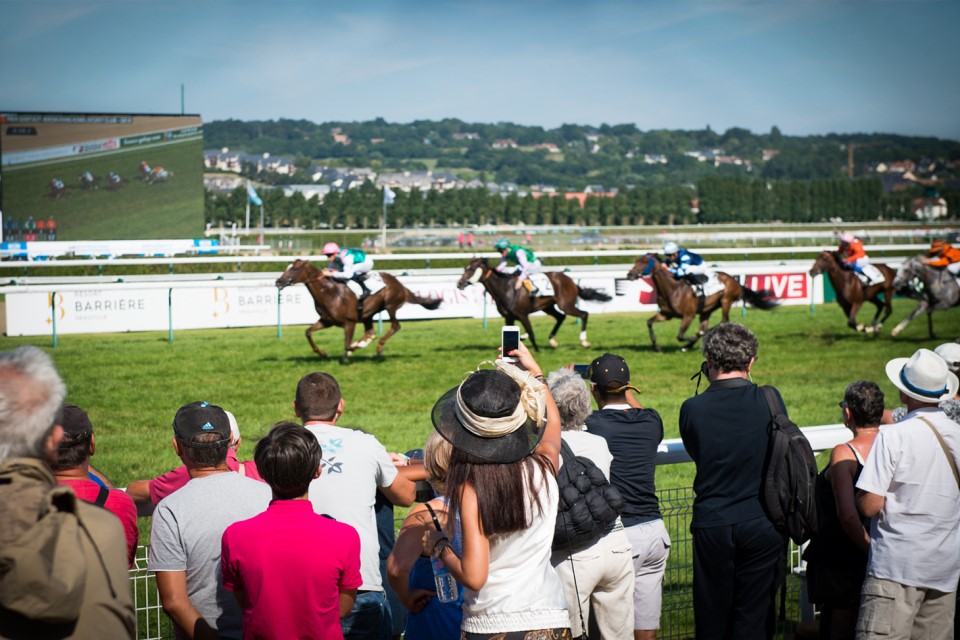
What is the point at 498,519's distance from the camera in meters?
2.53

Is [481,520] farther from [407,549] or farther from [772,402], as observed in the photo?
[772,402]

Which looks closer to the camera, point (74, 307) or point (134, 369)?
point (134, 369)

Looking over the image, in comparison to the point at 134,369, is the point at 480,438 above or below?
above

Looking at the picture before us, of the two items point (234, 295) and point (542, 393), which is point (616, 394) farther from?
point (234, 295)

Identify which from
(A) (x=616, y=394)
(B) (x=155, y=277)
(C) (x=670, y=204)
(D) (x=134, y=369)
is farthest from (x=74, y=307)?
(C) (x=670, y=204)

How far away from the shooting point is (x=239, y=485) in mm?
3023

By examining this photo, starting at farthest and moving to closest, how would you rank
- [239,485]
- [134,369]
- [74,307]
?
1. [74,307]
2. [134,369]
3. [239,485]

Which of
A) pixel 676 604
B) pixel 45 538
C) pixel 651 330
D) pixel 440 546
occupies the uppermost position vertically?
pixel 45 538

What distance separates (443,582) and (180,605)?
0.82 meters

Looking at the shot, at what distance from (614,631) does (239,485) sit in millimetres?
1460

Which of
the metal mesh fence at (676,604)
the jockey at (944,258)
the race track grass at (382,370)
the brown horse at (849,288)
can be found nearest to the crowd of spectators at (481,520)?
the metal mesh fence at (676,604)

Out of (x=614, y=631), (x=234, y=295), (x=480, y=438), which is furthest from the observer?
(x=234, y=295)

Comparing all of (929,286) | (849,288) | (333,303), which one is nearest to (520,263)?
(333,303)

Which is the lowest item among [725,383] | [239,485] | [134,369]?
[134,369]
